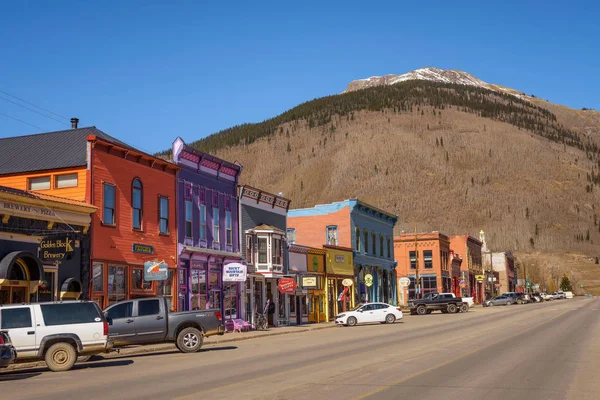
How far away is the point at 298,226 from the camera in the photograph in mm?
59781

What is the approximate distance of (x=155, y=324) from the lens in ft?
77.8

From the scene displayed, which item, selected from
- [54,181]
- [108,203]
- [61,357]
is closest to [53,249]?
[108,203]

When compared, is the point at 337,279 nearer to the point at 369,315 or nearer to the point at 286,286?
the point at 369,315

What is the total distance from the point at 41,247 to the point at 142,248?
24.1ft

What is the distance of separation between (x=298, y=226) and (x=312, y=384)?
45.7m

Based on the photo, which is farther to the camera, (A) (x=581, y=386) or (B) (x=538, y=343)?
(B) (x=538, y=343)

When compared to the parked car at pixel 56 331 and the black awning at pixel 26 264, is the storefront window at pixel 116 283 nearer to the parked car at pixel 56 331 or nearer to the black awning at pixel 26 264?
the black awning at pixel 26 264

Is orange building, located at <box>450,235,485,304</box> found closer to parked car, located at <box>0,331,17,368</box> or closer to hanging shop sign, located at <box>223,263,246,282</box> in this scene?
hanging shop sign, located at <box>223,263,246,282</box>

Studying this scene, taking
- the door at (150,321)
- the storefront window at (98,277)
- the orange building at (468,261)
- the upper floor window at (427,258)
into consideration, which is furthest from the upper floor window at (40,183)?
the orange building at (468,261)

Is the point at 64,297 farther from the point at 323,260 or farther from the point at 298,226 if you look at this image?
the point at 298,226

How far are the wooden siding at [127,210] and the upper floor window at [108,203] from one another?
18 centimetres

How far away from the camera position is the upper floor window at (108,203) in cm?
3082

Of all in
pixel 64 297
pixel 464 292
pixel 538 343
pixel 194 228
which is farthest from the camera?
pixel 464 292

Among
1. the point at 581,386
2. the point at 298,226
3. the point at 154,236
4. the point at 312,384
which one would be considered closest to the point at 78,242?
the point at 154,236
